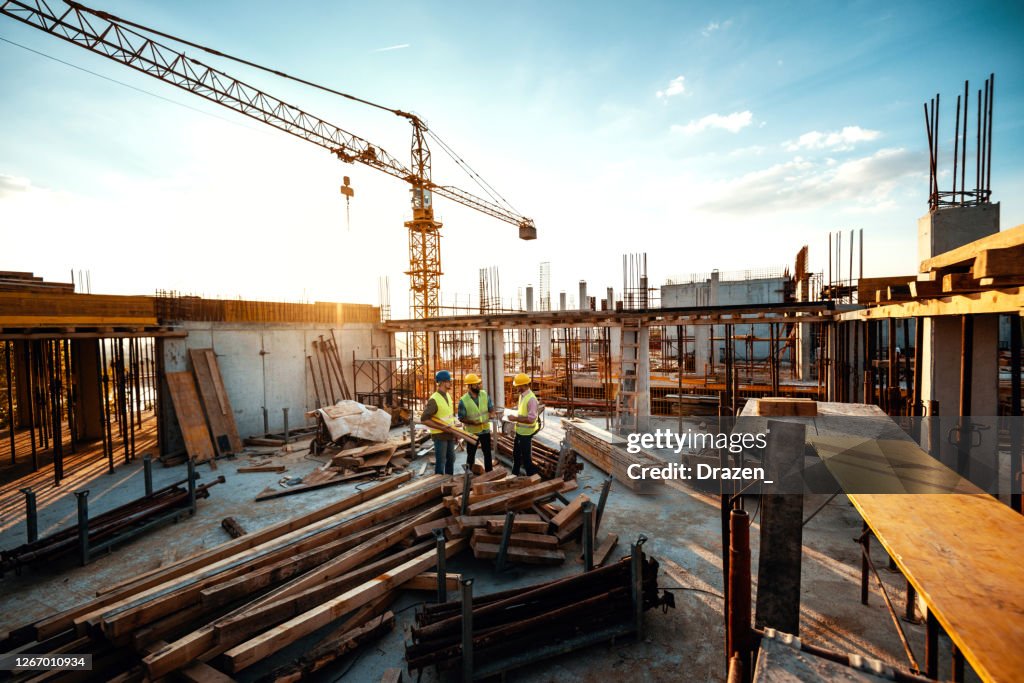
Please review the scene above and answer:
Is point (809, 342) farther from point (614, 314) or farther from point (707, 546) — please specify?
point (707, 546)

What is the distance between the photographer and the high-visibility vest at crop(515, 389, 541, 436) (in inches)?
311

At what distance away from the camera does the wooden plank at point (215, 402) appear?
39.7 feet

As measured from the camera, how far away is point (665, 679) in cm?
410

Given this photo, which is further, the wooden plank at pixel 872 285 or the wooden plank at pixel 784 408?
the wooden plank at pixel 872 285

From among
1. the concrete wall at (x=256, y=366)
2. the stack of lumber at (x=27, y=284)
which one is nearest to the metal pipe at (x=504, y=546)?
the concrete wall at (x=256, y=366)

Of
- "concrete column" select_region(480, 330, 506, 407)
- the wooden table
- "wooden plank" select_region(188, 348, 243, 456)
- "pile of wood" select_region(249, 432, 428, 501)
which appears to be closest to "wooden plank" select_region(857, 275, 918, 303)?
the wooden table

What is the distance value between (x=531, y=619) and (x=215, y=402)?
11.7 m

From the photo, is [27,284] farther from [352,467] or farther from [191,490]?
[352,467]

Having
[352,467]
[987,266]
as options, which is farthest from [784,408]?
[352,467]

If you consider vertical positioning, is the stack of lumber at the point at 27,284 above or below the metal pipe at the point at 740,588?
above

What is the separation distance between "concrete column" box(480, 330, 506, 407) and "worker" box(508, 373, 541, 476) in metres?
7.29

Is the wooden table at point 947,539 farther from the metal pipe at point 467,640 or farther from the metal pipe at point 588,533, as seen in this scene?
the metal pipe at point 467,640

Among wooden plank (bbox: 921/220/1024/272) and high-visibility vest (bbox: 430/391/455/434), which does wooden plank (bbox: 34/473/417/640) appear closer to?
high-visibility vest (bbox: 430/391/455/434)

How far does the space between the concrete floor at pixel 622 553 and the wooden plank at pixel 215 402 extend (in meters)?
2.45
